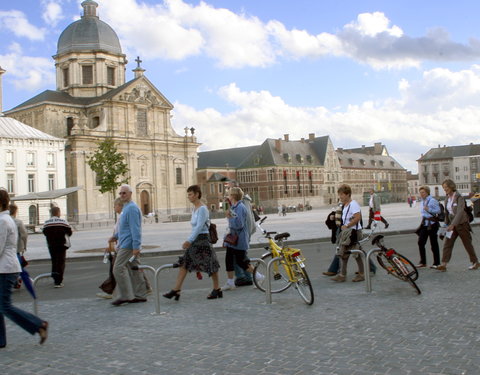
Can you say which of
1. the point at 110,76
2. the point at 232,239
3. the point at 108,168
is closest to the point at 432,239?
the point at 232,239

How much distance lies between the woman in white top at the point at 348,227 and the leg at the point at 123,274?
155 inches

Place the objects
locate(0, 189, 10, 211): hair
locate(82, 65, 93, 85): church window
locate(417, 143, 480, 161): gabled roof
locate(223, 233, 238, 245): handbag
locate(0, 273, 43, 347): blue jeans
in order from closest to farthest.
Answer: locate(0, 273, 43, 347): blue jeans, locate(0, 189, 10, 211): hair, locate(223, 233, 238, 245): handbag, locate(82, 65, 93, 85): church window, locate(417, 143, 480, 161): gabled roof

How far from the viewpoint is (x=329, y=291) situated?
9.25m

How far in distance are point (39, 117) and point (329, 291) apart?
64.8m

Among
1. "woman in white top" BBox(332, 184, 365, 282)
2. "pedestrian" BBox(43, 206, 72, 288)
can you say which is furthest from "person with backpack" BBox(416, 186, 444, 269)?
"pedestrian" BBox(43, 206, 72, 288)

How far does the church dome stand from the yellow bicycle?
67.1m

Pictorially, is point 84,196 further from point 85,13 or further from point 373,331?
point 373,331

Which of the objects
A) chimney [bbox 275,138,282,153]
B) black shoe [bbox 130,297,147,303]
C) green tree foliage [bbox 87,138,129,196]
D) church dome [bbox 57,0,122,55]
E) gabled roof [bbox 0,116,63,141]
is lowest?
black shoe [bbox 130,297,147,303]

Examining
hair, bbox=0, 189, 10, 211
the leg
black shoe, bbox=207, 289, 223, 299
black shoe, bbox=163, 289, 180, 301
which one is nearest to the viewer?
hair, bbox=0, 189, 10, 211

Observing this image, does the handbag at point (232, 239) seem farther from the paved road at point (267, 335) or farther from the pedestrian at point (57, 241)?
the pedestrian at point (57, 241)

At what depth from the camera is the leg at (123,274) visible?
843cm

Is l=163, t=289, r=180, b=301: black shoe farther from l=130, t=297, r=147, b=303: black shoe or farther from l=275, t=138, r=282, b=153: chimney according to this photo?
l=275, t=138, r=282, b=153: chimney

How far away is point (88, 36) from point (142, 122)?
1405cm

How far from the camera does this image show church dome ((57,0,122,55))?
71.1 m
